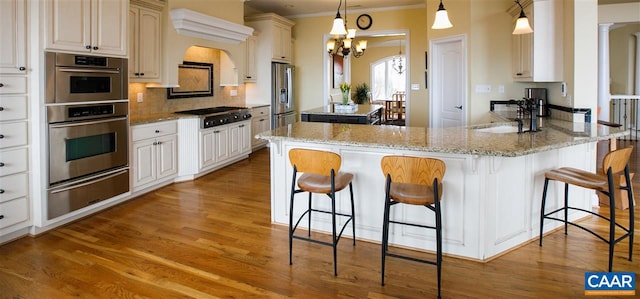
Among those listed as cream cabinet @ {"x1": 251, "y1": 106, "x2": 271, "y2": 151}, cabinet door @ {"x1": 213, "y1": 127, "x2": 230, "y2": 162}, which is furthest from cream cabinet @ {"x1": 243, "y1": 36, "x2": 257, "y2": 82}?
cabinet door @ {"x1": 213, "y1": 127, "x2": 230, "y2": 162}

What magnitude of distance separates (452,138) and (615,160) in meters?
1.08

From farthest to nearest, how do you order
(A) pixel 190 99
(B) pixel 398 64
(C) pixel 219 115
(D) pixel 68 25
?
(B) pixel 398 64, (A) pixel 190 99, (C) pixel 219 115, (D) pixel 68 25

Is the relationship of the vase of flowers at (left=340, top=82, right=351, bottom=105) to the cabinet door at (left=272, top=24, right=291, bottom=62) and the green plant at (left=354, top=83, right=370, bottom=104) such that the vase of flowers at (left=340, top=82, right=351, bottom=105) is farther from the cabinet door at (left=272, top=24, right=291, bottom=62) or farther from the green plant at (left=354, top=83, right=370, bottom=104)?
the green plant at (left=354, top=83, right=370, bottom=104)

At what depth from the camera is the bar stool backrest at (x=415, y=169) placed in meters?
2.41

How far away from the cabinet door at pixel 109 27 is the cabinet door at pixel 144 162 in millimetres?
1044

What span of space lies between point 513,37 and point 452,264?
383cm

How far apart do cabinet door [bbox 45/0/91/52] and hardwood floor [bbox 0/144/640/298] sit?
63.7 inches

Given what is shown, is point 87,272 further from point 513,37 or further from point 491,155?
point 513,37

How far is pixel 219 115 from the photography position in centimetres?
580

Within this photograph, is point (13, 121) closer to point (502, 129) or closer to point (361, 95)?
point (502, 129)

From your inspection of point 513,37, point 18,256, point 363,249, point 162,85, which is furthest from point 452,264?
point 162,85

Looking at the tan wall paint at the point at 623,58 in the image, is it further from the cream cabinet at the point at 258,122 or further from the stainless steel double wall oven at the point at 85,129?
the stainless steel double wall oven at the point at 85,129

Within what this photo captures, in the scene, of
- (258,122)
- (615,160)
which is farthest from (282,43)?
(615,160)

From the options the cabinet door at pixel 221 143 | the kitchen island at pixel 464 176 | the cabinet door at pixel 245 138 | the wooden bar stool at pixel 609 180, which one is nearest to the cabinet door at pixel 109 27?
the kitchen island at pixel 464 176
